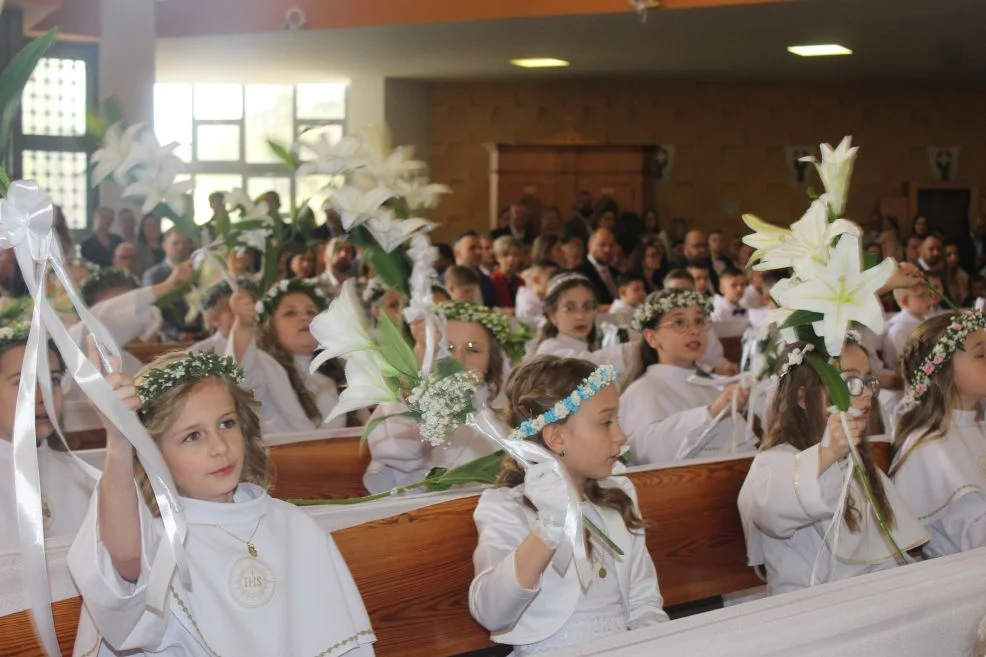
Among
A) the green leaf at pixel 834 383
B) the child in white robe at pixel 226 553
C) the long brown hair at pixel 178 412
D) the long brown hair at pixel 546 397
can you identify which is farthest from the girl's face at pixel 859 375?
the long brown hair at pixel 178 412

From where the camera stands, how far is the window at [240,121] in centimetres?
1908

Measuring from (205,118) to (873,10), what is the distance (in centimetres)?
1085

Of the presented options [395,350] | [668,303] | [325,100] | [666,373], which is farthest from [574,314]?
[325,100]

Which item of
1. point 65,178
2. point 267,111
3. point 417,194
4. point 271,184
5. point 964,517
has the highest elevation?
point 267,111

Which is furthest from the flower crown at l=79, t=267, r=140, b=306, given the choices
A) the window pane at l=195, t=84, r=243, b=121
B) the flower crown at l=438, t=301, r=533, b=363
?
the window pane at l=195, t=84, r=243, b=121

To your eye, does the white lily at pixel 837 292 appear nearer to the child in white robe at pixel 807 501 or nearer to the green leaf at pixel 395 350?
the child in white robe at pixel 807 501

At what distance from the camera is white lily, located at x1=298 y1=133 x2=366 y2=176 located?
5.25m

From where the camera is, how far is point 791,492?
392 centimetres

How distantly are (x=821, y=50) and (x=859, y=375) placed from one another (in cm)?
1059

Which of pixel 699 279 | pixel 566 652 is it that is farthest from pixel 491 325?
pixel 699 279

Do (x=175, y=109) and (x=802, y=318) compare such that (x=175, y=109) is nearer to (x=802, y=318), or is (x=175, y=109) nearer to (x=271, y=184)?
(x=271, y=184)

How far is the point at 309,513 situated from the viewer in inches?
135

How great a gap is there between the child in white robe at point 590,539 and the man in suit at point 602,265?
29.7 feet

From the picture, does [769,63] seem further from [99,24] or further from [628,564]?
[628,564]
